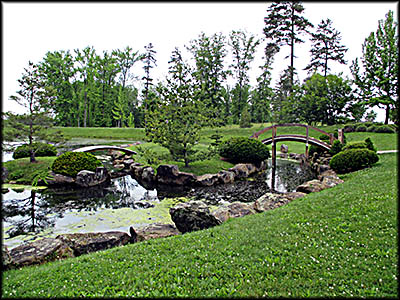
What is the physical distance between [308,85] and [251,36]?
1471cm

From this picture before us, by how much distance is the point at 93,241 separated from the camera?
5.84 m

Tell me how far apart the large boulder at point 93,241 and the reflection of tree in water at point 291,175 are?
31.5ft

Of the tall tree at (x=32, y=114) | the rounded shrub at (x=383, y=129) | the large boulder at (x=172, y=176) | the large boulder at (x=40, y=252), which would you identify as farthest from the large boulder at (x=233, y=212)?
the rounded shrub at (x=383, y=129)

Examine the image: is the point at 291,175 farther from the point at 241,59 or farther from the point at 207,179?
the point at 241,59

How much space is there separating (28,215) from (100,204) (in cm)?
250

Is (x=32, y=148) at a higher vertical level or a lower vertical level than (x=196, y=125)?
lower

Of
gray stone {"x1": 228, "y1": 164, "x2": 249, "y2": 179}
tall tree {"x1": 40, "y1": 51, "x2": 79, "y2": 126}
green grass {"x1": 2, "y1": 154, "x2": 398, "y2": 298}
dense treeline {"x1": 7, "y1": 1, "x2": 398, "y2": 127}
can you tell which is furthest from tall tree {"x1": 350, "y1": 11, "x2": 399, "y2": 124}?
tall tree {"x1": 40, "y1": 51, "x2": 79, "y2": 126}

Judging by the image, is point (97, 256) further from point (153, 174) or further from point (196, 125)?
point (196, 125)

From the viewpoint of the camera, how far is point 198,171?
1499 centimetres

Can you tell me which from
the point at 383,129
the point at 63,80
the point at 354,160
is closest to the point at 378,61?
the point at 383,129

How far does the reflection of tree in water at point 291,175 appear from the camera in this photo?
1415 cm

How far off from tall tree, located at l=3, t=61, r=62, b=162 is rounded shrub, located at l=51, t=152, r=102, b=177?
8.26ft

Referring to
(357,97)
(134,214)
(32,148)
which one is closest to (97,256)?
(134,214)

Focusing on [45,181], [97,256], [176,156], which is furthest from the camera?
[176,156]
